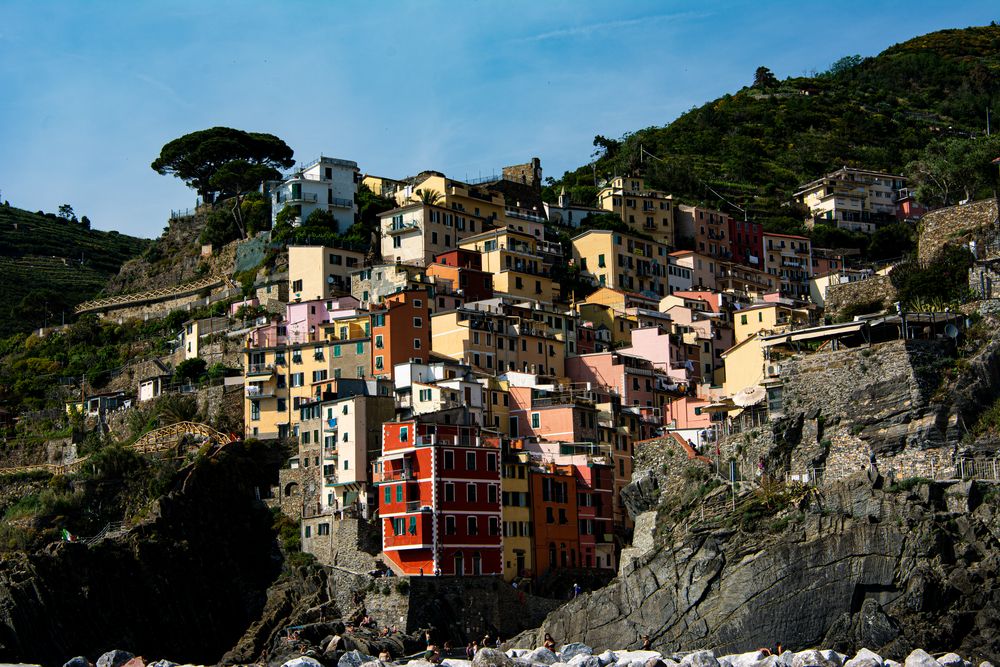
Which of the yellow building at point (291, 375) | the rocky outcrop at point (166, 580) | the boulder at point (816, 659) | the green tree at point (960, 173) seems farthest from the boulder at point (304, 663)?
the green tree at point (960, 173)

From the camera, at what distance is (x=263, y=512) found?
80.7m

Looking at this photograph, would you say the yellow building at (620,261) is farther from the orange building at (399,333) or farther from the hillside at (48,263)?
the hillside at (48,263)

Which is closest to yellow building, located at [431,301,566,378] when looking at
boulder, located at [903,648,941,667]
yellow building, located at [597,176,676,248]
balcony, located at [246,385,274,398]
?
balcony, located at [246,385,274,398]

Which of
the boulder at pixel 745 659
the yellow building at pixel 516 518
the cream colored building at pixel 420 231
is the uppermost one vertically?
the cream colored building at pixel 420 231

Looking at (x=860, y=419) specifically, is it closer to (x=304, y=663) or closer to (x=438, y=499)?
(x=438, y=499)

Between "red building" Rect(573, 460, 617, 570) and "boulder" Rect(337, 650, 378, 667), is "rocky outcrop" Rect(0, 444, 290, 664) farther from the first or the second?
"red building" Rect(573, 460, 617, 570)

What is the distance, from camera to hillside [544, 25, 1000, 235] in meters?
146

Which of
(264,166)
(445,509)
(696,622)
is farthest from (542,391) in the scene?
(264,166)

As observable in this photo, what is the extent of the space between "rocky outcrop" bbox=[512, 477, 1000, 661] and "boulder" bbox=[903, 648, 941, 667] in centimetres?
257

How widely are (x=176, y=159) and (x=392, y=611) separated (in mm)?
69872

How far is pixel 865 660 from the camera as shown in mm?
52438

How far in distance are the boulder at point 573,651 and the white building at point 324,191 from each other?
54.7 metres

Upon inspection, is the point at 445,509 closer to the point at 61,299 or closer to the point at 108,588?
the point at 108,588

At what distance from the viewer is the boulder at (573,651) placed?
61.6 meters
